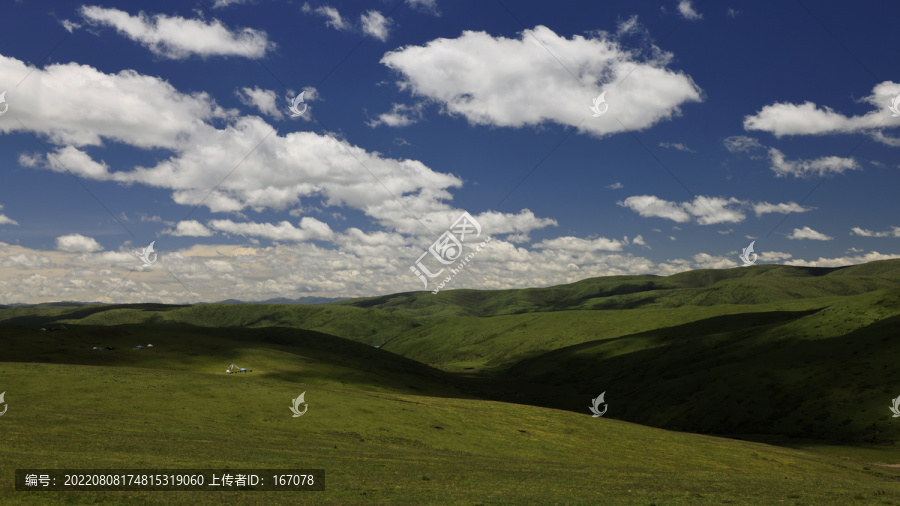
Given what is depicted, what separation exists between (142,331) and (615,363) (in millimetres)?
156048

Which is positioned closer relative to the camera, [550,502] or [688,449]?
[550,502]

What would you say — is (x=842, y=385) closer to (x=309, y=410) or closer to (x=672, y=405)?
(x=672, y=405)

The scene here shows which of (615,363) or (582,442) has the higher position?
(615,363)

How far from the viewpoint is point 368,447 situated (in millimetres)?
49281

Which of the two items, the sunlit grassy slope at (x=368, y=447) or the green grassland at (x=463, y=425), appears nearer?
the sunlit grassy slope at (x=368, y=447)

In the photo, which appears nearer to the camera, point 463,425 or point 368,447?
point 368,447

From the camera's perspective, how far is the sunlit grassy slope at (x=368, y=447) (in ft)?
96.7

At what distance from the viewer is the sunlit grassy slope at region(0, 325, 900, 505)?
29469mm

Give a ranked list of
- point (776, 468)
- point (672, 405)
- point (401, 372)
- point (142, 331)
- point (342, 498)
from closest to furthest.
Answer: point (342, 498)
point (776, 468)
point (672, 405)
point (142, 331)
point (401, 372)

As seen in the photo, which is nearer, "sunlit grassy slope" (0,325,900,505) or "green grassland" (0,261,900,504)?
"sunlit grassy slope" (0,325,900,505)

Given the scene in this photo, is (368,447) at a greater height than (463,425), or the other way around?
(463,425)

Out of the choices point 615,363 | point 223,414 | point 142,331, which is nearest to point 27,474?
point 223,414

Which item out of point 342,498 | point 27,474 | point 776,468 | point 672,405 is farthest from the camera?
point 672,405

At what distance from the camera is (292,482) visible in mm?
29812
